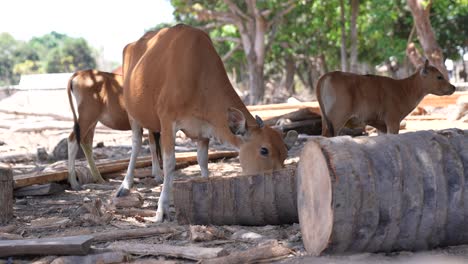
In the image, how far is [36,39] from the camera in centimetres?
11719

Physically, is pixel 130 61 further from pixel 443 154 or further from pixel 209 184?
pixel 443 154

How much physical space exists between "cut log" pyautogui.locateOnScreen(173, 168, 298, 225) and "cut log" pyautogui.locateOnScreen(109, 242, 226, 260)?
0.78m

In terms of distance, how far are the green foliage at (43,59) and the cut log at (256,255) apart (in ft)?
229

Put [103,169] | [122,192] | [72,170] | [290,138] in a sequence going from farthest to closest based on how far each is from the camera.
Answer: [103,169] < [72,170] < [122,192] < [290,138]

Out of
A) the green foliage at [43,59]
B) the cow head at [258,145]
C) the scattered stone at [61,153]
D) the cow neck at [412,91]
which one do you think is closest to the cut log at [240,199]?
the cow head at [258,145]

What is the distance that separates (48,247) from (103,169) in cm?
508

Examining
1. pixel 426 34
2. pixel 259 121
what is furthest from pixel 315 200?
pixel 426 34

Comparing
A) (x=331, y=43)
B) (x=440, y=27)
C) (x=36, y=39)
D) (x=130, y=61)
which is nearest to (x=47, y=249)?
(x=130, y=61)

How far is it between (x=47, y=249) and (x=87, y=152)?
494 cm

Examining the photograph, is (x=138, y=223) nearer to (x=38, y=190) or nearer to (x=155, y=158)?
(x=38, y=190)

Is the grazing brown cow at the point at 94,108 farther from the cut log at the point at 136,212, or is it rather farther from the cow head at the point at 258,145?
the cow head at the point at 258,145

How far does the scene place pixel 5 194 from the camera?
6.32 metres

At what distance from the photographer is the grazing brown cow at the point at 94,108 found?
9.41 meters

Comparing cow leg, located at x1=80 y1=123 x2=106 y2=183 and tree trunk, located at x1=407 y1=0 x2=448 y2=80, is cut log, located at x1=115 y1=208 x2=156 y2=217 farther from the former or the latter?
tree trunk, located at x1=407 y1=0 x2=448 y2=80
